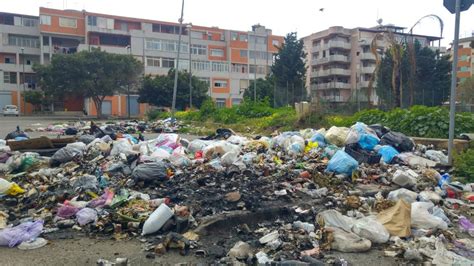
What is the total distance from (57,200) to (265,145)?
4.86 meters

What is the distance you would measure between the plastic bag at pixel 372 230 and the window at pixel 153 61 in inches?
1952

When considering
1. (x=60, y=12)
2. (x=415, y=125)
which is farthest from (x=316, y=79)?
(x=415, y=125)

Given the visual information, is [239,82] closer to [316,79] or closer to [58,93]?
[316,79]

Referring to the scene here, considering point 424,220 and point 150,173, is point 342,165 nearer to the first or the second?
point 424,220

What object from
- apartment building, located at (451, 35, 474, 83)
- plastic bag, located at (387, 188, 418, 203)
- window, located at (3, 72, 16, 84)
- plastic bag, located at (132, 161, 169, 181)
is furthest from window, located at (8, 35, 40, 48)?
apartment building, located at (451, 35, 474, 83)

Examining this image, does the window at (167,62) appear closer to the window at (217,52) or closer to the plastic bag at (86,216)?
the window at (217,52)

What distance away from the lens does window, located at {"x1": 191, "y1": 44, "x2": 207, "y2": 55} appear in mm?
54875

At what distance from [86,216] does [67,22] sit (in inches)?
2019

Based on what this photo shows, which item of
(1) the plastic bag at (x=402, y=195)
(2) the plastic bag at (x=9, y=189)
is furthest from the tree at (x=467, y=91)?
(2) the plastic bag at (x=9, y=189)

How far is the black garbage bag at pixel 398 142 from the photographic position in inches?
316

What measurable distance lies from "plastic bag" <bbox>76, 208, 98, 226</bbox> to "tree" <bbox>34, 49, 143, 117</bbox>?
35323mm

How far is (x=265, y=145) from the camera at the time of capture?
348 inches

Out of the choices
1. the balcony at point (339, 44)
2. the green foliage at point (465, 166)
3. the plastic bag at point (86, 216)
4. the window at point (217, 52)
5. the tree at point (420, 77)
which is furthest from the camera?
the window at point (217, 52)

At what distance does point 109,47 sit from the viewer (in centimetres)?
4934
